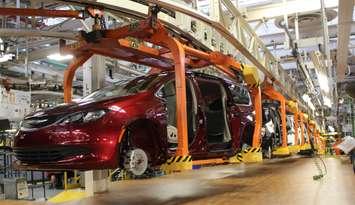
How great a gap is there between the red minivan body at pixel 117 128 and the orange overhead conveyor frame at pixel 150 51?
0.27 metres

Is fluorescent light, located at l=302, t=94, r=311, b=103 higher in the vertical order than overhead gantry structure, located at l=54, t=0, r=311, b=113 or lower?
lower

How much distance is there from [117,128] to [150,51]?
6.51ft

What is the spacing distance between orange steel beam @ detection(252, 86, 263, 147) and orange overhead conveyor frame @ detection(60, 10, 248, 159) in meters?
0.81

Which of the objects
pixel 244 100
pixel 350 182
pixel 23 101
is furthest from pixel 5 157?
pixel 350 182

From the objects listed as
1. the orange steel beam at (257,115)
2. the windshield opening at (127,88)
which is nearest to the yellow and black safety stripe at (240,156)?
the orange steel beam at (257,115)

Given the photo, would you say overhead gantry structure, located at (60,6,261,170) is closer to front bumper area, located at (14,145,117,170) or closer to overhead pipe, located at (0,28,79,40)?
overhead pipe, located at (0,28,79,40)

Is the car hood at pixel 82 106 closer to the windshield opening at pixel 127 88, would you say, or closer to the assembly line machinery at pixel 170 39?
the windshield opening at pixel 127 88

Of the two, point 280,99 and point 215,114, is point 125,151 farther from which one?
point 280,99

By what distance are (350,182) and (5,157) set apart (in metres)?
8.36

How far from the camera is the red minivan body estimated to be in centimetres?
400

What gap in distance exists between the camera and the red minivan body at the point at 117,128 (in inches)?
157

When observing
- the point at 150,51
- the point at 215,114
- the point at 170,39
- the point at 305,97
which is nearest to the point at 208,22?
the point at 170,39

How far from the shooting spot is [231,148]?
6.12 m

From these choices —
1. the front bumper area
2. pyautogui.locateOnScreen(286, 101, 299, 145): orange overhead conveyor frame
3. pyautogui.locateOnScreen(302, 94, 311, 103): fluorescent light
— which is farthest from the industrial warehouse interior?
pyautogui.locateOnScreen(302, 94, 311, 103): fluorescent light
